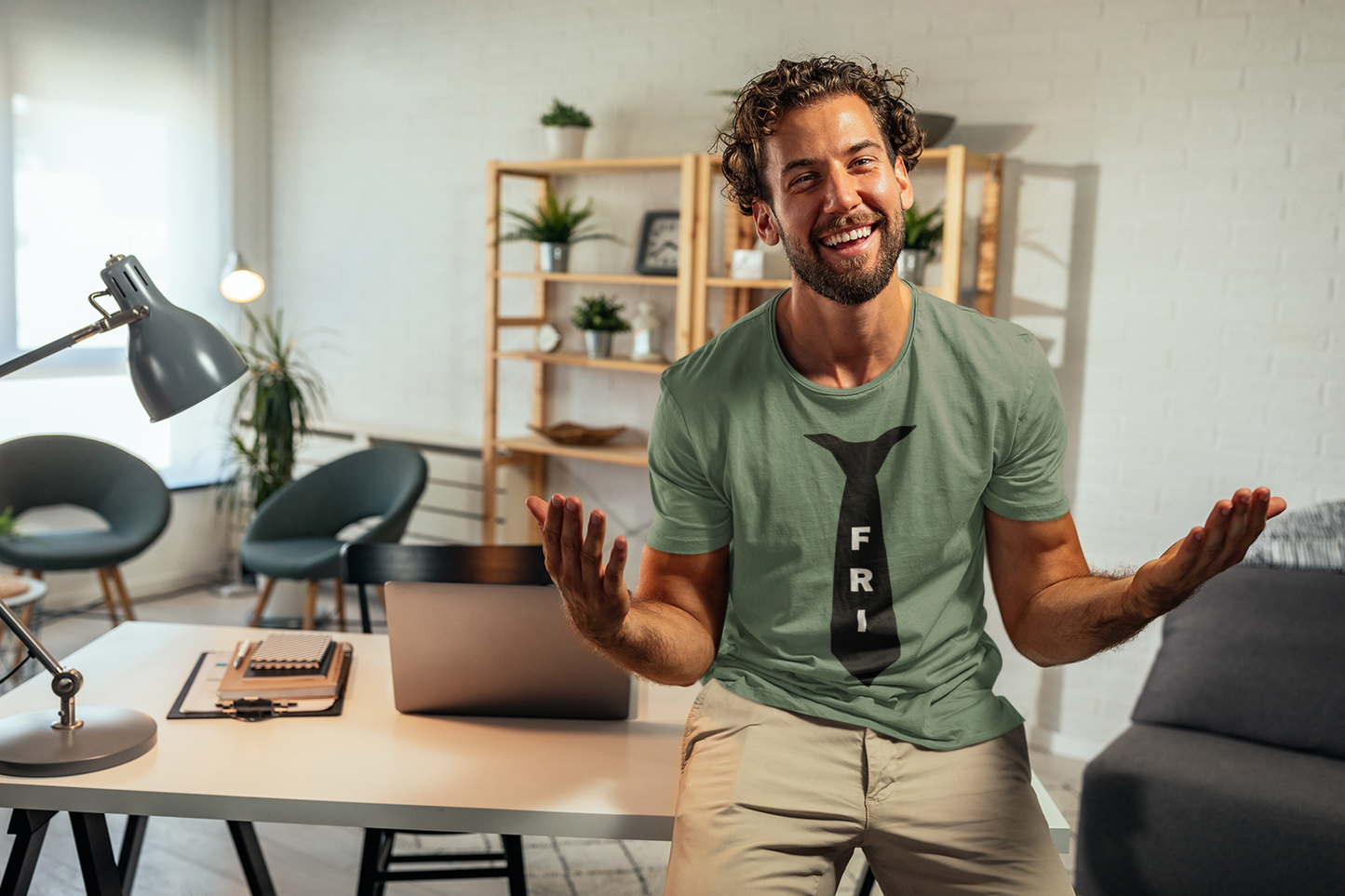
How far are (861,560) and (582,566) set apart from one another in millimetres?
483

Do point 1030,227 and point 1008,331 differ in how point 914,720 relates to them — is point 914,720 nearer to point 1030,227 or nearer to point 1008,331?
point 1008,331

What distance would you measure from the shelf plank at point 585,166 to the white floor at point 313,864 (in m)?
2.25

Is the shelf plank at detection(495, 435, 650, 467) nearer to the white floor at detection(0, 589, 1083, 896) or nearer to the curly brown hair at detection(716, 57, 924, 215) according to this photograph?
the white floor at detection(0, 589, 1083, 896)

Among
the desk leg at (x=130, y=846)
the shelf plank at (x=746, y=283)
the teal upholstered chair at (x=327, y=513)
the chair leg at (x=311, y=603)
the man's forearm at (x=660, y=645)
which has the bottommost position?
the chair leg at (x=311, y=603)

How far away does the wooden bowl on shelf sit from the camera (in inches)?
165

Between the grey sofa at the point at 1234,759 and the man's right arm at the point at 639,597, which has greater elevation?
the man's right arm at the point at 639,597

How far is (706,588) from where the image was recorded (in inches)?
64.5

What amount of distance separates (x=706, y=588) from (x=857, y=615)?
0.23 meters

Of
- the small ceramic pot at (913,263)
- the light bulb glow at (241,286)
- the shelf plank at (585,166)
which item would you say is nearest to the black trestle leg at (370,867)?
the small ceramic pot at (913,263)

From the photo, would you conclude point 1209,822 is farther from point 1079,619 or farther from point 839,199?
point 839,199

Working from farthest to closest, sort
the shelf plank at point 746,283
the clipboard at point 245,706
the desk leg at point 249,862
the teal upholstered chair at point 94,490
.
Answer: the teal upholstered chair at point 94,490
the shelf plank at point 746,283
the desk leg at point 249,862
the clipboard at point 245,706

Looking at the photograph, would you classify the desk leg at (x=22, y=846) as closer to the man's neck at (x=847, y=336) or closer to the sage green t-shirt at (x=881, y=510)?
the sage green t-shirt at (x=881, y=510)

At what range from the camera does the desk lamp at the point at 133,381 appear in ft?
4.86

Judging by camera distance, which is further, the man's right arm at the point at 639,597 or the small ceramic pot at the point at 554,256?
the small ceramic pot at the point at 554,256
